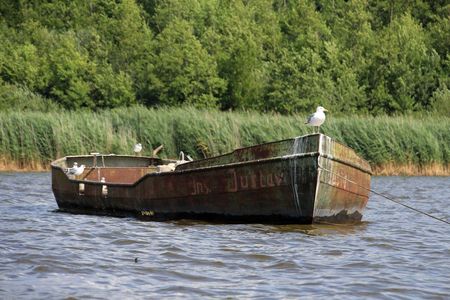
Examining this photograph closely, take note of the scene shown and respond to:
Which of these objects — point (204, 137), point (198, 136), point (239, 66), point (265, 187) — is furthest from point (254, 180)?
point (239, 66)

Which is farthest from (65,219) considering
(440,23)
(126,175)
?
(440,23)

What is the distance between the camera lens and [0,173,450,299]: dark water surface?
11.2 metres

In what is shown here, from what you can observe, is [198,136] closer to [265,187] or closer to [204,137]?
[204,137]

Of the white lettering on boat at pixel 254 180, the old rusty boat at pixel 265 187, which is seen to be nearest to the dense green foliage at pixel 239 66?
the old rusty boat at pixel 265 187

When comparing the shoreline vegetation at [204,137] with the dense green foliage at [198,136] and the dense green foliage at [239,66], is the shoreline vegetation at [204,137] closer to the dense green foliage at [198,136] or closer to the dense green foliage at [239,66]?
the dense green foliage at [198,136]

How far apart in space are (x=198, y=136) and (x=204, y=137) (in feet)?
0.83

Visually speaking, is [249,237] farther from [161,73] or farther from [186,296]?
[161,73]

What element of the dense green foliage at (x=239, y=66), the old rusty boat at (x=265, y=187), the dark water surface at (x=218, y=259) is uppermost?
the dense green foliage at (x=239, y=66)

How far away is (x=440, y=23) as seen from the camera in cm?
6197

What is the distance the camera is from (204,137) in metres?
33.2

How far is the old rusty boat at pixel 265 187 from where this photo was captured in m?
16.4

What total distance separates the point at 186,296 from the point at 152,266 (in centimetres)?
176

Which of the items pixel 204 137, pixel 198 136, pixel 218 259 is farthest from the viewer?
pixel 198 136

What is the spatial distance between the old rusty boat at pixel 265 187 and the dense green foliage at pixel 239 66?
27906 millimetres
